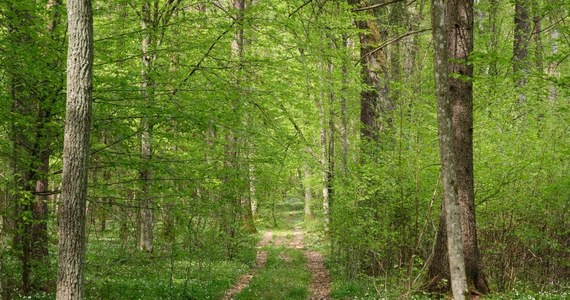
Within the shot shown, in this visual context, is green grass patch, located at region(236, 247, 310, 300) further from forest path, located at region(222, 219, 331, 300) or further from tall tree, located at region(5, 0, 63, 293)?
tall tree, located at region(5, 0, 63, 293)

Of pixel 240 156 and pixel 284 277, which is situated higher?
pixel 240 156

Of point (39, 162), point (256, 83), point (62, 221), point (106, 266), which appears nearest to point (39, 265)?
point (106, 266)

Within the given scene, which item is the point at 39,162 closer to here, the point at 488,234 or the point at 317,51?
the point at 317,51

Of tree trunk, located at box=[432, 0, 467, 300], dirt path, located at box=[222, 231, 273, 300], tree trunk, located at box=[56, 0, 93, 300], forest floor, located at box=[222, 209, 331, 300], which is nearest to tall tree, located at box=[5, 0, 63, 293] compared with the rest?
tree trunk, located at box=[56, 0, 93, 300]

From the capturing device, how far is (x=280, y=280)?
13117 millimetres

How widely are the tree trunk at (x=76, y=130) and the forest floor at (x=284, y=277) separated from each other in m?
5.33

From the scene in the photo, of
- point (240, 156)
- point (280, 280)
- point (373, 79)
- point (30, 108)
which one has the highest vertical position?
point (373, 79)

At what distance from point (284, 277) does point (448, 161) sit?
7.87m

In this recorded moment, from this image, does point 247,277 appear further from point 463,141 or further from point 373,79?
point 463,141

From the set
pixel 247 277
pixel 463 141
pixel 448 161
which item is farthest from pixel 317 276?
pixel 448 161

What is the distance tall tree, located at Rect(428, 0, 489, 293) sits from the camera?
27.9 ft

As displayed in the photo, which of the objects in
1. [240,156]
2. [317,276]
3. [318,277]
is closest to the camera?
[240,156]

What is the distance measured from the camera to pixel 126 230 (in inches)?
376

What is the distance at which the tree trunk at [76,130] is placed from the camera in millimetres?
6332
